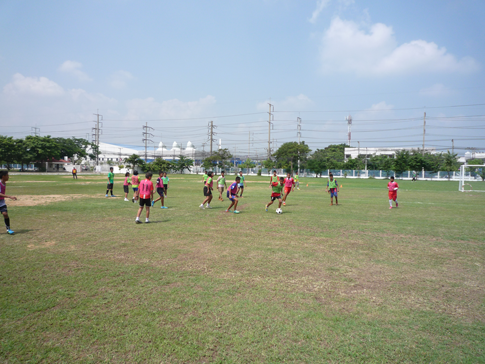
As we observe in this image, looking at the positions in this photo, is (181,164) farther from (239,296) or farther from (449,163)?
(239,296)

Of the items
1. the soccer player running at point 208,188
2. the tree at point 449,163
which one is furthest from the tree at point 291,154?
the soccer player running at point 208,188

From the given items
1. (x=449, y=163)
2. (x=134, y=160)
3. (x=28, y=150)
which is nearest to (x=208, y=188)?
(x=134, y=160)

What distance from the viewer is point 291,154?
285 feet

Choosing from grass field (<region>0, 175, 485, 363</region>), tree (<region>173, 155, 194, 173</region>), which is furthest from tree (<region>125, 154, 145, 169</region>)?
grass field (<region>0, 175, 485, 363</region>)

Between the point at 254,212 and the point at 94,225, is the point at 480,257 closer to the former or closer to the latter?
the point at 254,212

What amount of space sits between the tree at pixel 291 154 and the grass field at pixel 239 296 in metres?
74.7

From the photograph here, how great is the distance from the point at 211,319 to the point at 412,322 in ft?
9.61

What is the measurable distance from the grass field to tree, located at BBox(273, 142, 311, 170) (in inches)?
2941

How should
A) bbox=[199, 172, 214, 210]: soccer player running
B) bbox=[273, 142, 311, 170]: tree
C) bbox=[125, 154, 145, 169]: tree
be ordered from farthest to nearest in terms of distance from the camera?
bbox=[273, 142, 311, 170]: tree, bbox=[125, 154, 145, 169]: tree, bbox=[199, 172, 214, 210]: soccer player running

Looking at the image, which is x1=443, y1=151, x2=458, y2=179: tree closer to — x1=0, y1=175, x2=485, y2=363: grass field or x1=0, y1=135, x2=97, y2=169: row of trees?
x1=0, y1=175, x2=485, y2=363: grass field

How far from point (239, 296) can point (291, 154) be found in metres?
82.9

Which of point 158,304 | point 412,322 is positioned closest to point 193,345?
point 158,304

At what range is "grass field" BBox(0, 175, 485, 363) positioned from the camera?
3.96 meters

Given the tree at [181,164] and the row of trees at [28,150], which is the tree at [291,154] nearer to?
the tree at [181,164]
